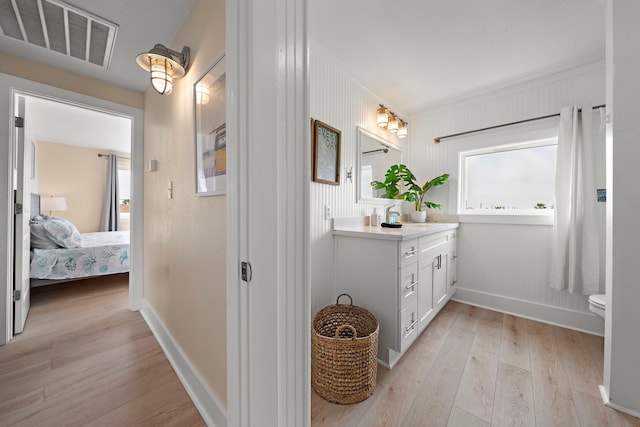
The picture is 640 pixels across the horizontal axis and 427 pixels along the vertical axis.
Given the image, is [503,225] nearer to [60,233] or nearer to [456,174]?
[456,174]

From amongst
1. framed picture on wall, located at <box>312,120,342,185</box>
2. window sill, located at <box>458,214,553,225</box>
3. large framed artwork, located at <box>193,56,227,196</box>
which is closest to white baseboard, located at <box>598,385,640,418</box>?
window sill, located at <box>458,214,553,225</box>

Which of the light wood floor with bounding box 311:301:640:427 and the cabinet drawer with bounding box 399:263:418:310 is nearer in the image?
the light wood floor with bounding box 311:301:640:427

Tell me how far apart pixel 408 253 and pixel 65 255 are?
3814 mm

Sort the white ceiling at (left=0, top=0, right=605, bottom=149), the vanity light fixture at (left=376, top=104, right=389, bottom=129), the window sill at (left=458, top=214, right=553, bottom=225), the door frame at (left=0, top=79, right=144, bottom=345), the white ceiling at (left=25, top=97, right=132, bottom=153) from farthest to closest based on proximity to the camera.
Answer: the white ceiling at (left=25, top=97, right=132, bottom=153) < the vanity light fixture at (left=376, top=104, right=389, bottom=129) < the window sill at (left=458, top=214, right=553, bottom=225) < the door frame at (left=0, top=79, right=144, bottom=345) < the white ceiling at (left=0, top=0, right=605, bottom=149)

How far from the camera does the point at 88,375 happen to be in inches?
59.4

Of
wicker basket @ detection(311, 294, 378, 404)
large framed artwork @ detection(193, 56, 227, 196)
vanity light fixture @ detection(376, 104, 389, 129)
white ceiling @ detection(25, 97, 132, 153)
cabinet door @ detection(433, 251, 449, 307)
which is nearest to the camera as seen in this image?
large framed artwork @ detection(193, 56, 227, 196)

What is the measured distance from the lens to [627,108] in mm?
1246

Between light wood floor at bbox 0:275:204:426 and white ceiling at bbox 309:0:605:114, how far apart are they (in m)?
2.52

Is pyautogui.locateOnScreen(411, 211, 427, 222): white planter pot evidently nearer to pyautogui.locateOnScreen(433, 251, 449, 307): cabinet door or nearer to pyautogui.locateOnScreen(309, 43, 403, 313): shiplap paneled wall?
pyautogui.locateOnScreen(433, 251, 449, 307): cabinet door

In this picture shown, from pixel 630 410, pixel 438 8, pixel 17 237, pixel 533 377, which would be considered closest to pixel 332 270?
pixel 533 377

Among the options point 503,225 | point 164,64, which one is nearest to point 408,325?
point 503,225

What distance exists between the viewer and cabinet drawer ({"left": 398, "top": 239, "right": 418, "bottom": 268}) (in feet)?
5.20

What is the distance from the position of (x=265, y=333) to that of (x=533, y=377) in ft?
6.15

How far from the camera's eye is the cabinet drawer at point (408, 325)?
162cm
